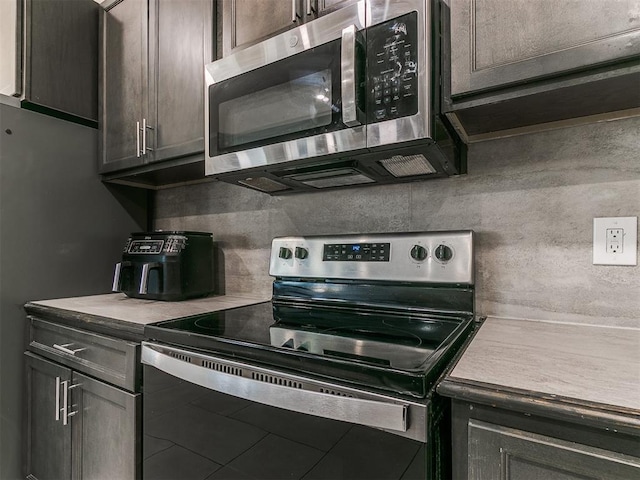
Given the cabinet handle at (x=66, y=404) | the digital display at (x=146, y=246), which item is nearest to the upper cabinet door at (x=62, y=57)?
the digital display at (x=146, y=246)

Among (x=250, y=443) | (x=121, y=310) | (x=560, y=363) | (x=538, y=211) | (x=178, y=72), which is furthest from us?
(x=178, y=72)

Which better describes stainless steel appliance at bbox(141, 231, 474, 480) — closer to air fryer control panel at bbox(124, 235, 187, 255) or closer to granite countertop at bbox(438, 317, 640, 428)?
granite countertop at bbox(438, 317, 640, 428)

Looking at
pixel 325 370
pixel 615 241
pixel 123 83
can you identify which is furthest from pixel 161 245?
pixel 615 241

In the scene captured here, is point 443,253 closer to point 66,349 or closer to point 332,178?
point 332,178

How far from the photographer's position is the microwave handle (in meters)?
0.92

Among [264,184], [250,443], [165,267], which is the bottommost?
[250,443]

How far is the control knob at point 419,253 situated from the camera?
1163 mm

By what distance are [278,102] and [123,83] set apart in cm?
99

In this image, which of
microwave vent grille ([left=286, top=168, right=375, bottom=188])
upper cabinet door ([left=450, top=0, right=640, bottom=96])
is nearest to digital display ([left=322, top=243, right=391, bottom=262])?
microwave vent grille ([left=286, top=168, right=375, bottom=188])

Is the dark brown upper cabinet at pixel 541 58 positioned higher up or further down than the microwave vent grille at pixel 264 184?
higher up

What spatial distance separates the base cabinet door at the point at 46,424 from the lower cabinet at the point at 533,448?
4.49ft

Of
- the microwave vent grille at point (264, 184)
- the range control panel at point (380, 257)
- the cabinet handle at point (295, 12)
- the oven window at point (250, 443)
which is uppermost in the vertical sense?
the cabinet handle at point (295, 12)

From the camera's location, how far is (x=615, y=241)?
97 cm

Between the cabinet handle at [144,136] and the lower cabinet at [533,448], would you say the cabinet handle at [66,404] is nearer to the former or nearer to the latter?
the cabinet handle at [144,136]
